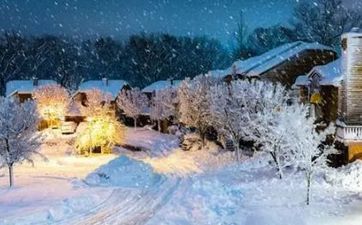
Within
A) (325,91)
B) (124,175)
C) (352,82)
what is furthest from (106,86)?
(352,82)

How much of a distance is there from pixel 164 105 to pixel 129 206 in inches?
1308

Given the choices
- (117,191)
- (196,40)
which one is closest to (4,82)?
(196,40)

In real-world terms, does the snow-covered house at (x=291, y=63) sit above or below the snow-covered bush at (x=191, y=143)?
above

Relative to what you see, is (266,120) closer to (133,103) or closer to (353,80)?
(353,80)

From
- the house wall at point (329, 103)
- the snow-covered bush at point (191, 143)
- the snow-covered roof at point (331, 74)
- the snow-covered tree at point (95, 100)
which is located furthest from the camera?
the snow-covered tree at point (95, 100)

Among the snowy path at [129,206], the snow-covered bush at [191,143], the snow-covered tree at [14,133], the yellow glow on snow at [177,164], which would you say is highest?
the snow-covered tree at [14,133]

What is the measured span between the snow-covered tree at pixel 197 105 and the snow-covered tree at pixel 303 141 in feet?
54.9

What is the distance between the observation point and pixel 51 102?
193ft

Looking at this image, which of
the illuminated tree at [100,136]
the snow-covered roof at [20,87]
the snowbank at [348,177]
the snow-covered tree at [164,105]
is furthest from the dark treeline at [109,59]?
the snowbank at [348,177]

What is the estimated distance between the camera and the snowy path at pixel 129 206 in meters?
19.9

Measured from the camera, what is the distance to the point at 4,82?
7056 cm

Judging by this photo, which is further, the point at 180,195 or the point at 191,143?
the point at 191,143

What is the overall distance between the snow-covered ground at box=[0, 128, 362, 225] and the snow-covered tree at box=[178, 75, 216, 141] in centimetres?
666

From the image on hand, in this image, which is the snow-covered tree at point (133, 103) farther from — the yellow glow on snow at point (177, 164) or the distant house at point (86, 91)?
the yellow glow on snow at point (177, 164)
